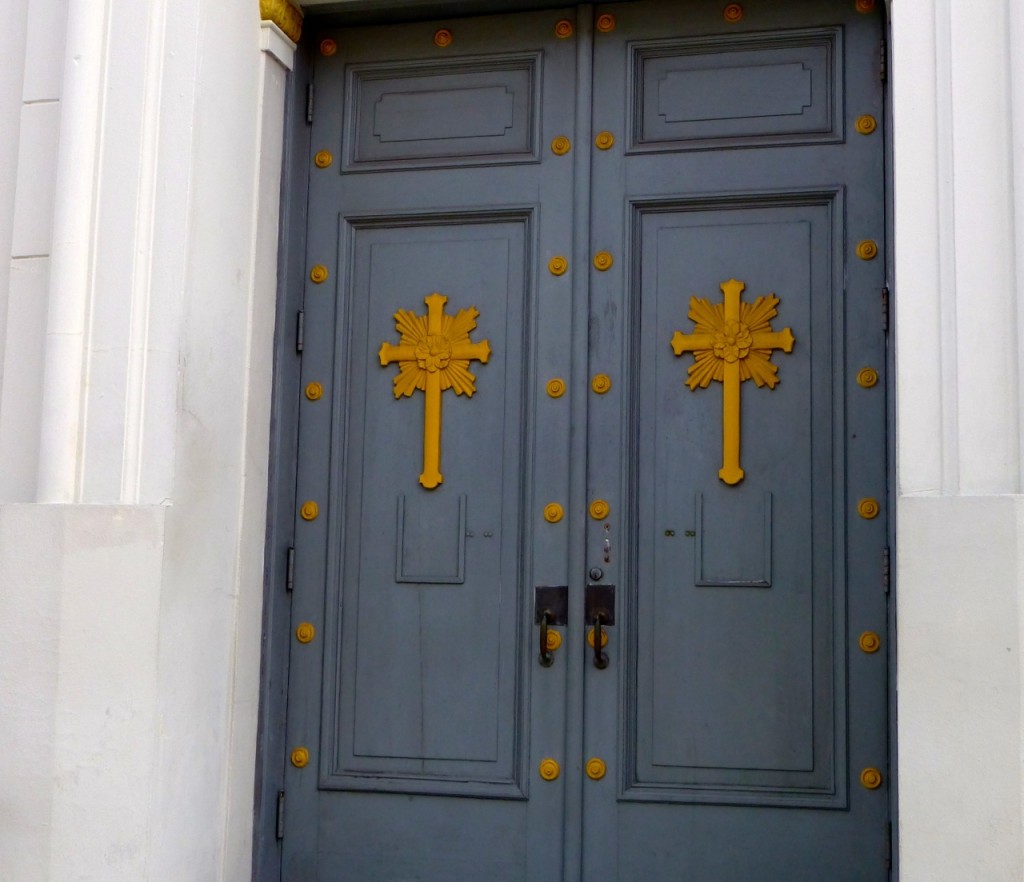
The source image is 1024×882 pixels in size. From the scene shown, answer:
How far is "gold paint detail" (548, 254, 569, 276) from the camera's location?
3.95 metres

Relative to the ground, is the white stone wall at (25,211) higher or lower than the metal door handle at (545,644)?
higher

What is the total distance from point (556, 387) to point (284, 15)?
1387 millimetres

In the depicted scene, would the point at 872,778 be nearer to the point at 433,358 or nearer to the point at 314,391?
the point at 433,358

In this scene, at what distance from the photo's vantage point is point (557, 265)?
13.0 feet

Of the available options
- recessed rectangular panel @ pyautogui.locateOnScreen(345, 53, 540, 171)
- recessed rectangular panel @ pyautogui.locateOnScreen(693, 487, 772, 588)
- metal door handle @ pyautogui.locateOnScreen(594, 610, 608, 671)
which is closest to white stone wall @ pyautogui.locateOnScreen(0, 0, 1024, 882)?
recessed rectangular panel @ pyautogui.locateOnScreen(345, 53, 540, 171)

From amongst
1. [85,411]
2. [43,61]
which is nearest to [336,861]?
[85,411]

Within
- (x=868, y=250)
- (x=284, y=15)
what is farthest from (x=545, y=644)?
(x=284, y=15)

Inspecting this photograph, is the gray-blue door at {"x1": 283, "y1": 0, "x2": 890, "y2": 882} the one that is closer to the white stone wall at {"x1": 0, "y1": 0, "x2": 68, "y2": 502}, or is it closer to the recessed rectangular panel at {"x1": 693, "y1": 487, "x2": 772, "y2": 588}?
the recessed rectangular panel at {"x1": 693, "y1": 487, "x2": 772, "y2": 588}

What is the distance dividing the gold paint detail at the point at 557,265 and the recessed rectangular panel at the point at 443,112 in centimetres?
33

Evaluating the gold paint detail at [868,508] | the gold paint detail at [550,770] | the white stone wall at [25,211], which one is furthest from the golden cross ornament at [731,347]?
the white stone wall at [25,211]

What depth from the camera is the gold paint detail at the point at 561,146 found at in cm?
401

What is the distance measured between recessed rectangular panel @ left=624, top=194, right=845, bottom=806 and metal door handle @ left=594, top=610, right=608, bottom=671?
0.08 meters

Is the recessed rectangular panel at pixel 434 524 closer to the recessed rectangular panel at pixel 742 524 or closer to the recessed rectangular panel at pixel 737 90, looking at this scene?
the recessed rectangular panel at pixel 742 524

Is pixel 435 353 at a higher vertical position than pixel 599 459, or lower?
higher
